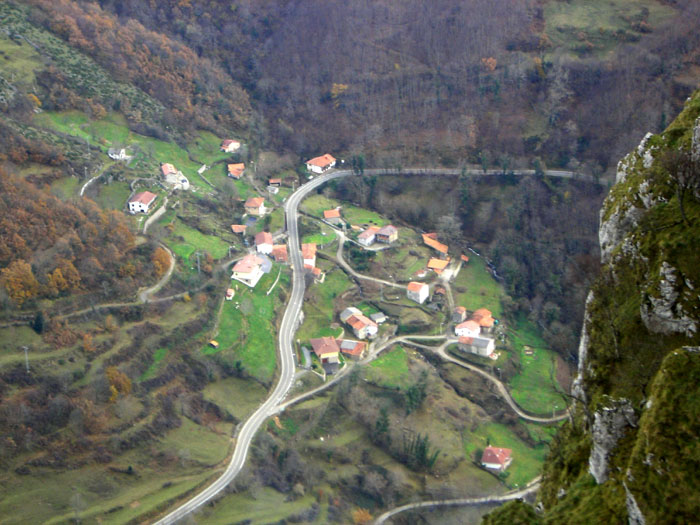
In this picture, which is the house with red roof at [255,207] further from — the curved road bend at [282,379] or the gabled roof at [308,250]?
the gabled roof at [308,250]

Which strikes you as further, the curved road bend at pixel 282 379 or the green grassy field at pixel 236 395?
the green grassy field at pixel 236 395

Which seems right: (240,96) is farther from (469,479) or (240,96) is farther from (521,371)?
(469,479)

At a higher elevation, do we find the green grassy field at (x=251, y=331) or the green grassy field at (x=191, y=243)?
the green grassy field at (x=191, y=243)

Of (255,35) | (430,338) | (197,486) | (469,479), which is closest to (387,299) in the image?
(430,338)

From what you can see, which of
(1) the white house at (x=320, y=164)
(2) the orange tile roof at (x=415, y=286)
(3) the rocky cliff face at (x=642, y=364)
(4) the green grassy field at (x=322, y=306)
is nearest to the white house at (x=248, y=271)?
(4) the green grassy field at (x=322, y=306)

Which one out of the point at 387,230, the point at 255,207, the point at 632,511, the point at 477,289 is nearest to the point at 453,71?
the point at 387,230

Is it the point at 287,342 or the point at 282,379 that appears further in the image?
the point at 287,342

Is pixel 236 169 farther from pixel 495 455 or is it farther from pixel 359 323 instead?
pixel 495 455

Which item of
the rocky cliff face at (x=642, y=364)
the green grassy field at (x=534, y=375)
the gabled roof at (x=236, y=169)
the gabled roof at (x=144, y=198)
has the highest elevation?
the rocky cliff face at (x=642, y=364)
